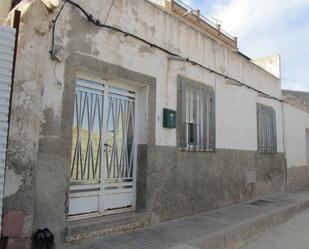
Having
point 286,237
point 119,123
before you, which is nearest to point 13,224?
point 119,123

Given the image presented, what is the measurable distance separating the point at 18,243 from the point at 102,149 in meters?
1.95

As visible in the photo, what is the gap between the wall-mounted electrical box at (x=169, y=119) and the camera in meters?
6.02

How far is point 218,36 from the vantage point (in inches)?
715

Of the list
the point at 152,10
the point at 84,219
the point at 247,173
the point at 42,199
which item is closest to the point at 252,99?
the point at 247,173

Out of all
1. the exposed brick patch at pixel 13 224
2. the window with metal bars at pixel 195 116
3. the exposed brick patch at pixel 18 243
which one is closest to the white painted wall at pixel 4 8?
the exposed brick patch at pixel 13 224

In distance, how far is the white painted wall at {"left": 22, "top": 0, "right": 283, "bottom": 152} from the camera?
4.56 m

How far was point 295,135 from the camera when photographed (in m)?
12.5

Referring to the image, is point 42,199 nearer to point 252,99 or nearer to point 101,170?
point 101,170

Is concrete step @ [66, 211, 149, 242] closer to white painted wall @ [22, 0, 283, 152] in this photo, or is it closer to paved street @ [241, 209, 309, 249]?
white painted wall @ [22, 0, 283, 152]

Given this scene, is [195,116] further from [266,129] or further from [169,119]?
[266,129]

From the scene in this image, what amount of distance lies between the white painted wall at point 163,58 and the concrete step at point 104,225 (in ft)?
4.84

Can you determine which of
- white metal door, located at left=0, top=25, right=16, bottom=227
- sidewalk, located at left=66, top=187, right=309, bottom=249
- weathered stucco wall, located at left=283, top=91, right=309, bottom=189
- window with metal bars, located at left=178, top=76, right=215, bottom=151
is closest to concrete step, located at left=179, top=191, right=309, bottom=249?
sidewalk, located at left=66, top=187, right=309, bottom=249

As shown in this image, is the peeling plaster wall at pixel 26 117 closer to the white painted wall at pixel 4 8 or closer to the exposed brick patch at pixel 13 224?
the exposed brick patch at pixel 13 224

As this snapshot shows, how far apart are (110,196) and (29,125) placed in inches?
81.0
